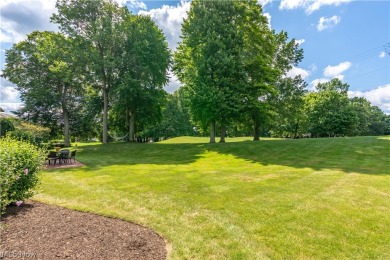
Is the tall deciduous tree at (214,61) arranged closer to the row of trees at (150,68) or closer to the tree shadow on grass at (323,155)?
the row of trees at (150,68)

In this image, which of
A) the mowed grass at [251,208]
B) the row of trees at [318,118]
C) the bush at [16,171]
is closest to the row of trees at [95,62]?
the row of trees at [318,118]

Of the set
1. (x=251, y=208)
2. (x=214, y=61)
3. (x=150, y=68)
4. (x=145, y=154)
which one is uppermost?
(x=150, y=68)

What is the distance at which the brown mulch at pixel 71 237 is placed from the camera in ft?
13.4

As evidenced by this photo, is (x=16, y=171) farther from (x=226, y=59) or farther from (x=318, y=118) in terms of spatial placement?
(x=318, y=118)

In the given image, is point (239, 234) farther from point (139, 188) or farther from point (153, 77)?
point (153, 77)

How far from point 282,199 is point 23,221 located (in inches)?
262

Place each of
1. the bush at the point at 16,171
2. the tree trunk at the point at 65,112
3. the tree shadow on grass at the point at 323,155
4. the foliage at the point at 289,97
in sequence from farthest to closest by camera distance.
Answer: the tree trunk at the point at 65,112
the foliage at the point at 289,97
the tree shadow on grass at the point at 323,155
the bush at the point at 16,171

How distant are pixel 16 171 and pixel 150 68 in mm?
23676

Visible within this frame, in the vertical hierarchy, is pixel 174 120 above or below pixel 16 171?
above

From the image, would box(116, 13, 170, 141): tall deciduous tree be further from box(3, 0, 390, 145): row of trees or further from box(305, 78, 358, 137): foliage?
box(305, 78, 358, 137): foliage

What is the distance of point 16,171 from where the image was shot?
18.7 feet

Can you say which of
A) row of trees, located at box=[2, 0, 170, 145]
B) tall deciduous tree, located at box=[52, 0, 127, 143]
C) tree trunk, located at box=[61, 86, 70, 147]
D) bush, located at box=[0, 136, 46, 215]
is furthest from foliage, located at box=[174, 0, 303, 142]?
tree trunk, located at box=[61, 86, 70, 147]

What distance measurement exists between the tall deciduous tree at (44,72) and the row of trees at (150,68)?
11cm

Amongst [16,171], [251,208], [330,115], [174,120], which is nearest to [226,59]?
[251,208]
